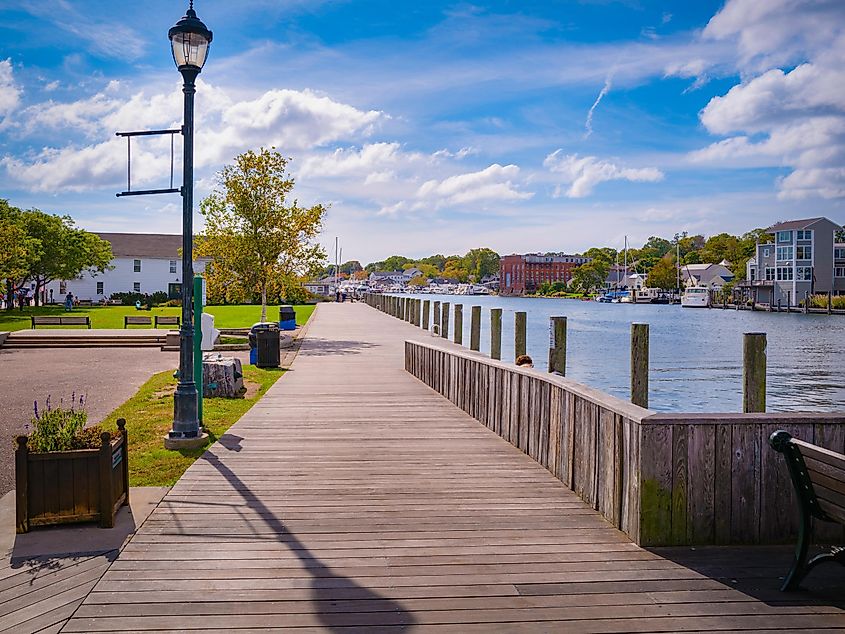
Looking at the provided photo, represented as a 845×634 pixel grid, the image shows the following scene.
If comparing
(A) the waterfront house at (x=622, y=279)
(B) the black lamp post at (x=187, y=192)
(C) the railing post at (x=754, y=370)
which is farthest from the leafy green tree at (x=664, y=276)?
(B) the black lamp post at (x=187, y=192)

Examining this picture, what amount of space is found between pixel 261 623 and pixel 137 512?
2.32 metres

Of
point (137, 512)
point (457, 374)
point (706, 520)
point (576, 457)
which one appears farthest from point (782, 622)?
point (457, 374)

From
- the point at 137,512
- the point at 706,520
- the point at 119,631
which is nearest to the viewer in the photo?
the point at 119,631

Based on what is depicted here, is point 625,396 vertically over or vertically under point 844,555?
under

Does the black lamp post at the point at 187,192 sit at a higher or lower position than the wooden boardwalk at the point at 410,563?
higher

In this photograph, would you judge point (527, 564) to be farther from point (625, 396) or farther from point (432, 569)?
point (625, 396)

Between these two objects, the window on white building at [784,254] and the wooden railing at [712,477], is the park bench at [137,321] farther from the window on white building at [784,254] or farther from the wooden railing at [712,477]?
the window on white building at [784,254]

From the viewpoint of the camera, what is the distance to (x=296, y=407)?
1095 centimetres

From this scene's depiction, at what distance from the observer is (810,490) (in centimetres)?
420

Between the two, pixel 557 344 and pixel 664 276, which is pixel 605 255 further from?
pixel 557 344

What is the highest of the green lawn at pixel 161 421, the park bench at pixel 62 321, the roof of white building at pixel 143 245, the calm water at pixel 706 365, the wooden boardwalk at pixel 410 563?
the roof of white building at pixel 143 245

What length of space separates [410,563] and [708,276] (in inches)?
5230

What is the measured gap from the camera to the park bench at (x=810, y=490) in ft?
12.9

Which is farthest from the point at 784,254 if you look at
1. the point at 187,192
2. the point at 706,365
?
→ the point at 187,192
